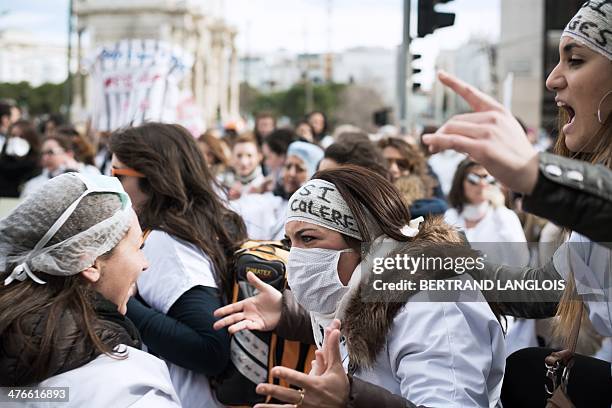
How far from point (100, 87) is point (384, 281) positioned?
10.2 meters

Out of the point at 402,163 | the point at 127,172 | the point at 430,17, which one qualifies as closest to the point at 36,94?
the point at 430,17

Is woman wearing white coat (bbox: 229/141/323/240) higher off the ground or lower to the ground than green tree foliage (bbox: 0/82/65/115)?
higher

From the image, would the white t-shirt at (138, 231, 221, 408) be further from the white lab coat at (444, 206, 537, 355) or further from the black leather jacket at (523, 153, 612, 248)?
the black leather jacket at (523, 153, 612, 248)

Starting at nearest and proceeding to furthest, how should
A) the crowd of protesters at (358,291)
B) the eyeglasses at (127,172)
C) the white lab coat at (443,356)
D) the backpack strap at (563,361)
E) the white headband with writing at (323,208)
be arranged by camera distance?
the crowd of protesters at (358,291), the white lab coat at (443,356), the backpack strap at (563,361), the white headband with writing at (323,208), the eyeglasses at (127,172)

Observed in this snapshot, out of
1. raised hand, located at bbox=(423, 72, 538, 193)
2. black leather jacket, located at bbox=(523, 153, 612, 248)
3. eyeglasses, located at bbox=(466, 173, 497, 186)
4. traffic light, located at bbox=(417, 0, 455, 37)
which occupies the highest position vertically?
traffic light, located at bbox=(417, 0, 455, 37)

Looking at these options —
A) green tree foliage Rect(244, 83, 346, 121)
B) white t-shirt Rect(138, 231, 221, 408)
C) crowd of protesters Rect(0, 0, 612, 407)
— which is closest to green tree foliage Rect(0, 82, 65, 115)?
green tree foliage Rect(244, 83, 346, 121)

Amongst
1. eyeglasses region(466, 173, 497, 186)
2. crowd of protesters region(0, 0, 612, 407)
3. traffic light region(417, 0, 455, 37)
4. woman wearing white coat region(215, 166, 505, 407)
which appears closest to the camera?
crowd of protesters region(0, 0, 612, 407)

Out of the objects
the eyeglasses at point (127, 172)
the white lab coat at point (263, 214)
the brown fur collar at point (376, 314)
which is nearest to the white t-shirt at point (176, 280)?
the eyeglasses at point (127, 172)

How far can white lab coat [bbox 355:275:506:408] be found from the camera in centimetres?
241

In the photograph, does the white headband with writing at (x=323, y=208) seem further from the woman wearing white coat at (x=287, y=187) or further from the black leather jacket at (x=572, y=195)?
the woman wearing white coat at (x=287, y=187)

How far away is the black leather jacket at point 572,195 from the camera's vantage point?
1726mm

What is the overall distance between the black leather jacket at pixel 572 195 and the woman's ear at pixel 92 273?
1.48 m

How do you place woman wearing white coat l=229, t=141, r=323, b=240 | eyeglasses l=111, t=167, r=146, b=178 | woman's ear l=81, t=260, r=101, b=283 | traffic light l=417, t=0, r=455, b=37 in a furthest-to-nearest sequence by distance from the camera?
traffic light l=417, t=0, r=455, b=37 < woman wearing white coat l=229, t=141, r=323, b=240 < eyeglasses l=111, t=167, r=146, b=178 < woman's ear l=81, t=260, r=101, b=283

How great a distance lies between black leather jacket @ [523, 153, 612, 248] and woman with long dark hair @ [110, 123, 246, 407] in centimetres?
216
